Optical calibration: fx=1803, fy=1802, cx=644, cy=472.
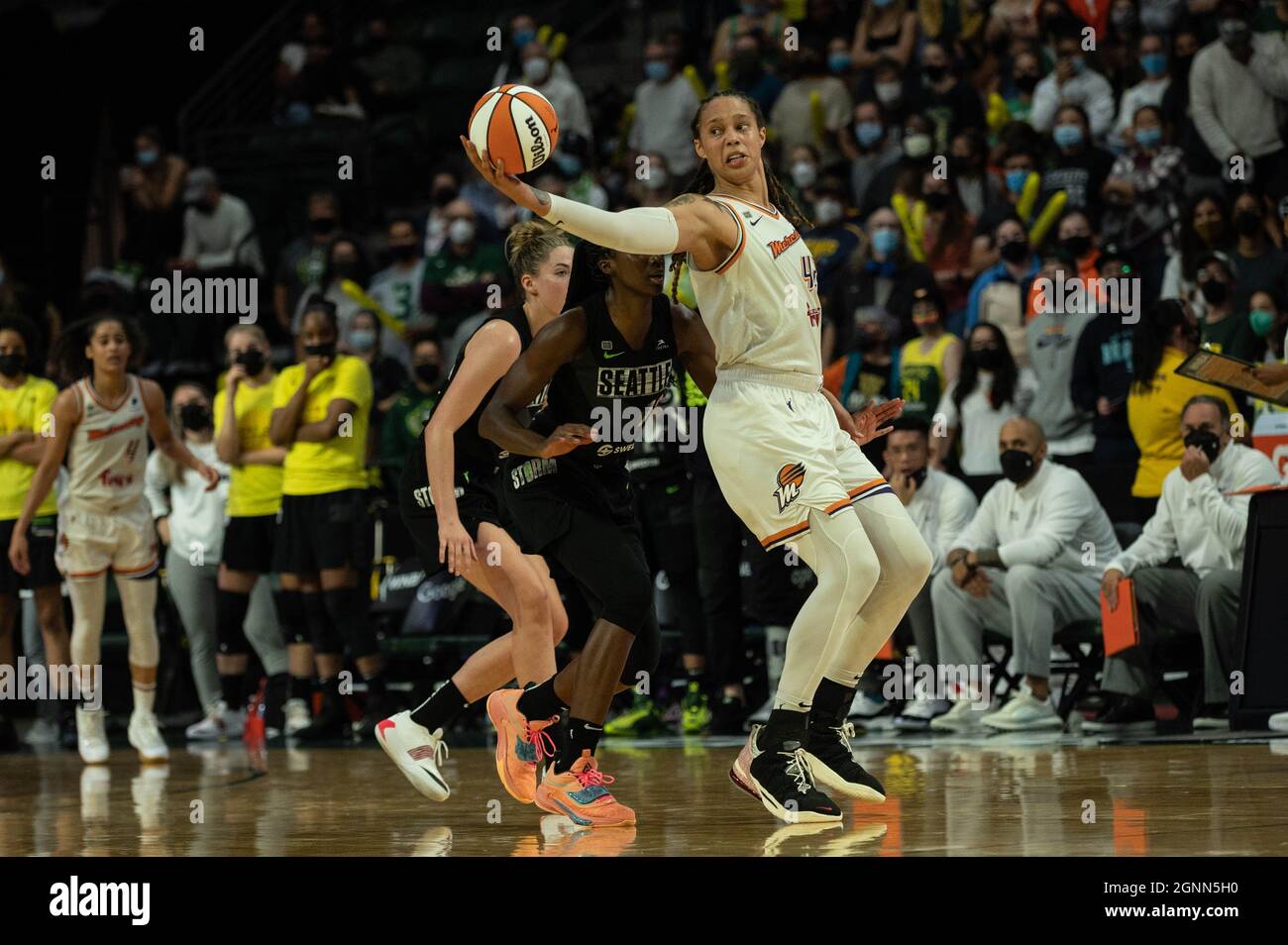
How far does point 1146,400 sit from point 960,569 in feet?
4.47

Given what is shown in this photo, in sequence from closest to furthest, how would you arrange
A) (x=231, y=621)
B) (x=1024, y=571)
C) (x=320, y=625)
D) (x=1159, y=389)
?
(x=1024, y=571), (x=1159, y=389), (x=320, y=625), (x=231, y=621)

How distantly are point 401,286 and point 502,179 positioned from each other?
8.36 meters

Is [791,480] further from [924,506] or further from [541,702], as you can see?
[924,506]

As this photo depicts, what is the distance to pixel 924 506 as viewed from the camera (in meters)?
9.60

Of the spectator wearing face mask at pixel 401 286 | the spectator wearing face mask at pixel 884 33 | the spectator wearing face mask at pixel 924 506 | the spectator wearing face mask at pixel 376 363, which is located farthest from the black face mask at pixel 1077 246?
the spectator wearing face mask at pixel 401 286

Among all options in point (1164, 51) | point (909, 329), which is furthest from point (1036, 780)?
point (1164, 51)

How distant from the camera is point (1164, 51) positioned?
12.1 metres

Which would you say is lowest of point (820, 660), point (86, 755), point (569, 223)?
point (86, 755)

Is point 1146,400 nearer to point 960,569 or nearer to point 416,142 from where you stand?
point 960,569

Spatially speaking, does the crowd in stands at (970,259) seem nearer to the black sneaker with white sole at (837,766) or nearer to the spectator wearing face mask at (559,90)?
the spectator wearing face mask at (559,90)

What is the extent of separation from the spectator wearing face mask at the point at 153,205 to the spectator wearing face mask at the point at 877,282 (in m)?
6.28

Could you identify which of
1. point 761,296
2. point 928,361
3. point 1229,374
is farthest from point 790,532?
point 928,361

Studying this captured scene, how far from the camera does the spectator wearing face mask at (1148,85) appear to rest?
11.9m

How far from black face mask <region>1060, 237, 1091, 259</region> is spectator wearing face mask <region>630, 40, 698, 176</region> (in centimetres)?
386
